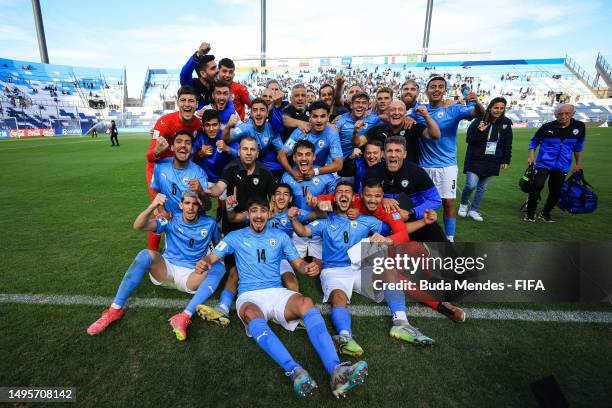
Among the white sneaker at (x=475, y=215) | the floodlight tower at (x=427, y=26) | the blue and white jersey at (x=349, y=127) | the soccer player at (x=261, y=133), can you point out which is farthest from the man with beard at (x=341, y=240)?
the floodlight tower at (x=427, y=26)

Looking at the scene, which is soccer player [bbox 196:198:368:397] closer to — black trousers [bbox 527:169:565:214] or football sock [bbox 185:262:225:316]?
football sock [bbox 185:262:225:316]

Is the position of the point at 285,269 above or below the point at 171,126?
below

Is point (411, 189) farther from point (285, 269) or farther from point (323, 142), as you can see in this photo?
point (285, 269)

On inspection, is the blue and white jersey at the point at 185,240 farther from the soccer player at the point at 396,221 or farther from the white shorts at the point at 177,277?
the soccer player at the point at 396,221

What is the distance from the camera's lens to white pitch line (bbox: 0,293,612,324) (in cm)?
292

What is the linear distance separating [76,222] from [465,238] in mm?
6925

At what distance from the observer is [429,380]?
2.23 metres

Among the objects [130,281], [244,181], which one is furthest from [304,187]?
[130,281]

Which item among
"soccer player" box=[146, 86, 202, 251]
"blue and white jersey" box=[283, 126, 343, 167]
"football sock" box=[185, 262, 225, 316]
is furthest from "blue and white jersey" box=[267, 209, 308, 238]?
"soccer player" box=[146, 86, 202, 251]

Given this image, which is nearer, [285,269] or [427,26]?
[285,269]

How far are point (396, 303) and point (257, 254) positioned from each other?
140 centimetres

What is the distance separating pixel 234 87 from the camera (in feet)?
17.2

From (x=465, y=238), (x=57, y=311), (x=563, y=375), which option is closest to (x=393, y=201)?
(x=563, y=375)

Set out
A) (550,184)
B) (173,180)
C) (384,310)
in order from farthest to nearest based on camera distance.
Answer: (550,184) → (173,180) → (384,310)
